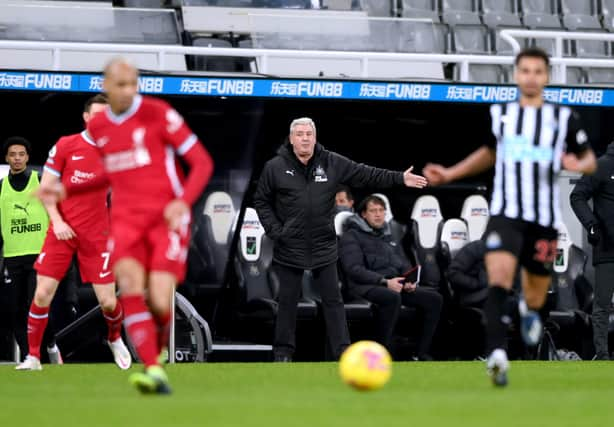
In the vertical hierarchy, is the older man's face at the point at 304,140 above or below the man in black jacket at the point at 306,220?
above

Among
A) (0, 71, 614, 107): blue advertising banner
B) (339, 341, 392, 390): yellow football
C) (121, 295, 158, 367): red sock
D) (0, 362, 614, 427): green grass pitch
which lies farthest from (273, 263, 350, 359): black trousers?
(121, 295, 158, 367): red sock

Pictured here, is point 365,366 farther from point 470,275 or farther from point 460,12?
point 460,12

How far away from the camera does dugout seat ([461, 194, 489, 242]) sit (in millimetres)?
16328

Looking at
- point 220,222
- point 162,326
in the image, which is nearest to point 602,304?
point 220,222

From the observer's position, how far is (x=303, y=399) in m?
8.29

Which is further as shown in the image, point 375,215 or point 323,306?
point 375,215

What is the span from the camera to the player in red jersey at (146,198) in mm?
8203

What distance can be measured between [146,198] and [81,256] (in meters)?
3.12

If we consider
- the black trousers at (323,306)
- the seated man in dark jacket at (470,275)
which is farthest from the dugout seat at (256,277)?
the black trousers at (323,306)

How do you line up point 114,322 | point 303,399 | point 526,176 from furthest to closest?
1. point 114,322
2. point 526,176
3. point 303,399

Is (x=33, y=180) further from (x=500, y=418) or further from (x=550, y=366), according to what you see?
(x=500, y=418)

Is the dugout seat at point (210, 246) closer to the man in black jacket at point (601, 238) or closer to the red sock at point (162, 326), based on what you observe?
the man in black jacket at point (601, 238)

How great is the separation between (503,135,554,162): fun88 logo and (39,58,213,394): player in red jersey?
193 centimetres

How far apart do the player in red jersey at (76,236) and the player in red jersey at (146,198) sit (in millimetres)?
2496
